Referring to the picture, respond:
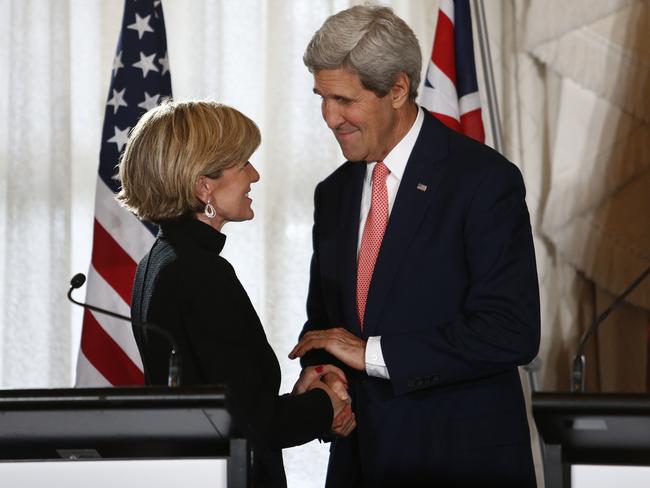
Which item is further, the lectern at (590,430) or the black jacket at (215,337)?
the black jacket at (215,337)

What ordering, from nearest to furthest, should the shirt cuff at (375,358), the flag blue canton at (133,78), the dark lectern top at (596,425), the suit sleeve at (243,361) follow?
the dark lectern top at (596,425) → the suit sleeve at (243,361) → the shirt cuff at (375,358) → the flag blue canton at (133,78)

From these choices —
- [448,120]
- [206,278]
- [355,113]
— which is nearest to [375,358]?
[206,278]

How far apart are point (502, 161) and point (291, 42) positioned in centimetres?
199

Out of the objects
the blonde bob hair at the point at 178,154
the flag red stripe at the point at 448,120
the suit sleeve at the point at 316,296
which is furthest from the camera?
the flag red stripe at the point at 448,120

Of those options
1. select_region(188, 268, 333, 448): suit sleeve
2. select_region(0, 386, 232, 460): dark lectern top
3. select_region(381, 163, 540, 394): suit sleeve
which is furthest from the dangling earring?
select_region(0, 386, 232, 460): dark lectern top

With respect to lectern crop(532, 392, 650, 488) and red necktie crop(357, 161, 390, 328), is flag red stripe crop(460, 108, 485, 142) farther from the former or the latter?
lectern crop(532, 392, 650, 488)

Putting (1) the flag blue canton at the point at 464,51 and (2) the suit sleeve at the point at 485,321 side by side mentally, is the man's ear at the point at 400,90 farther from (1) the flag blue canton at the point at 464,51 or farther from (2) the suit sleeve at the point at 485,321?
(1) the flag blue canton at the point at 464,51

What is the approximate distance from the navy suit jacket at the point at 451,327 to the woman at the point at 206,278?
15cm

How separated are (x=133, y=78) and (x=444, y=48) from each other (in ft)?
3.69

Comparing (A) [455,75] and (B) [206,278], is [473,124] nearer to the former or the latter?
(A) [455,75]

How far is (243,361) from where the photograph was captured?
1980 mm

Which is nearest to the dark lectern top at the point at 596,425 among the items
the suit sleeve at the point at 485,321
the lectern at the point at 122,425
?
the lectern at the point at 122,425

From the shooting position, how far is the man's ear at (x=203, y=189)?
7.04ft

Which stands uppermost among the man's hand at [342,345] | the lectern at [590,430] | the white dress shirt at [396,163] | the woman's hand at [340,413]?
the white dress shirt at [396,163]
